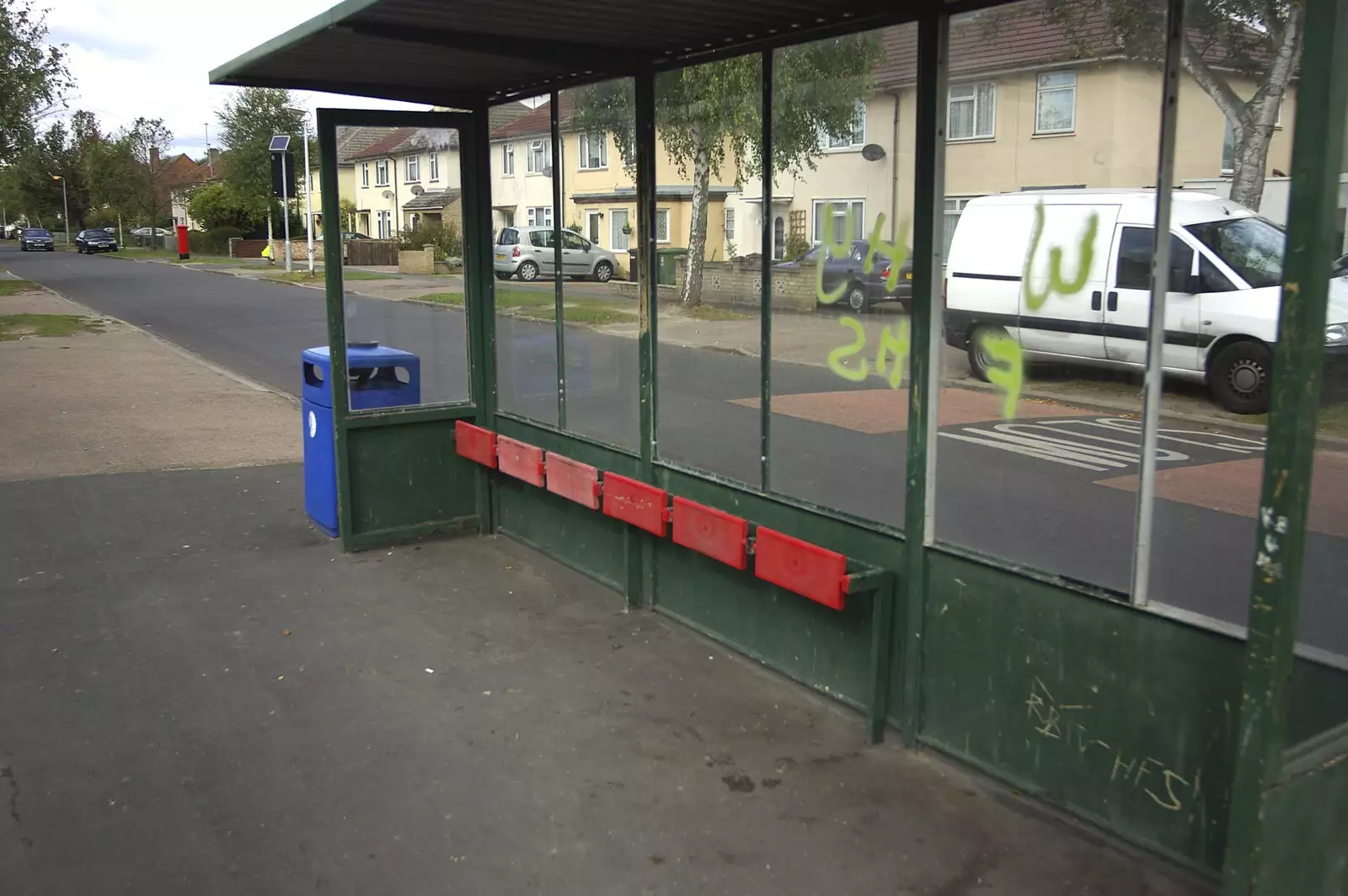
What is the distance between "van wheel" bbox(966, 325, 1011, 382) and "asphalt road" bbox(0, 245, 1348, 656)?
204mm

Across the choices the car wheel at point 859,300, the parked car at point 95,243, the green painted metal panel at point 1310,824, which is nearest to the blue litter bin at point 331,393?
the car wheel at point 859,300

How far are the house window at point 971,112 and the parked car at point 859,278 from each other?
1.59 feet

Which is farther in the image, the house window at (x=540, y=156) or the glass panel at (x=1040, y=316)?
the house window at (x=540, y=156)

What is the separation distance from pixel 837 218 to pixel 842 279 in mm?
245

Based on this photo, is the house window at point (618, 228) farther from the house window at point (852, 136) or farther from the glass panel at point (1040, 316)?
the glass panel at point (1040, 316)

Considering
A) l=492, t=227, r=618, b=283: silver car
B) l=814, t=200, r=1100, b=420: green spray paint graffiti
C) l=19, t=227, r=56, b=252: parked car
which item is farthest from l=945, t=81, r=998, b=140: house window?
l=19, t=227, r=56, b=252: parked car

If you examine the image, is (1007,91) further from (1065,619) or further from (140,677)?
(140,677)

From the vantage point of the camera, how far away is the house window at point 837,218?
443 centimetres

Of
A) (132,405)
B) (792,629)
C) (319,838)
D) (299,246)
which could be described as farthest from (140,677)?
(299,246)

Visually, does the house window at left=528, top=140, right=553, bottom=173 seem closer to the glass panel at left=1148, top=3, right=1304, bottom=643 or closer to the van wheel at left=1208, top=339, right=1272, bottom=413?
the glass panel at left=1148, top=3, right=1304, bottom=643

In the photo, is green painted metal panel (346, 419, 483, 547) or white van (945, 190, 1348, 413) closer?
white van (945, 190, 1348, 413)

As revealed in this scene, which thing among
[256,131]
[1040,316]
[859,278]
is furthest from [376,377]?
[256,131]

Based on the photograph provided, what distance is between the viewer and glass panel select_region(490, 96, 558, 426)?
665cm

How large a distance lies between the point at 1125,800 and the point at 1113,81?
2.27 m
